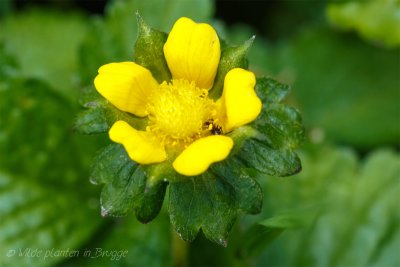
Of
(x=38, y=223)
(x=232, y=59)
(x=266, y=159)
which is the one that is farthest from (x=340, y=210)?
(x=38, y=223)

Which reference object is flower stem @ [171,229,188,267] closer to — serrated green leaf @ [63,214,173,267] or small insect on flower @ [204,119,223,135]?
serrated green leaf @ [63,214,173,267]

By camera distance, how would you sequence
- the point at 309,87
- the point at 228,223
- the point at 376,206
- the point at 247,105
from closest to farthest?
the point at 247,105
the point at 228,223
the point at 376,206
the point at 309,87

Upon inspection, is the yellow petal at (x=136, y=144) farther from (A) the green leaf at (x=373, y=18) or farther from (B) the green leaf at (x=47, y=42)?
(A) the green leaf at (x=373, y=18)

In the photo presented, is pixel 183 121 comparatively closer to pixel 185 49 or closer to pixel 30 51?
pixel 185 49

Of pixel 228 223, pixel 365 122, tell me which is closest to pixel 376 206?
pixel 365 122

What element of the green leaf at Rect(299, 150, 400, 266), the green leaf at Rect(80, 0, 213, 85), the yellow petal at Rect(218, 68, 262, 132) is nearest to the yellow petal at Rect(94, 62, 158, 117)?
the yellow petal at Rect(218, 68, 262, 132)
